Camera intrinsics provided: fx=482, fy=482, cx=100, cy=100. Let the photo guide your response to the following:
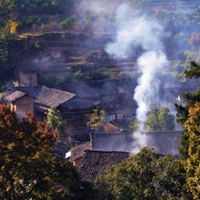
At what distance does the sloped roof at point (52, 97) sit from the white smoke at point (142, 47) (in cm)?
433

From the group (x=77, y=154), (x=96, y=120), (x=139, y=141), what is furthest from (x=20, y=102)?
(x=139, y=141)

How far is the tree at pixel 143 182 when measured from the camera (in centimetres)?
977

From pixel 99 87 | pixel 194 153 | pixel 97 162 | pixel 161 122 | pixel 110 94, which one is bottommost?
pixel 110 94

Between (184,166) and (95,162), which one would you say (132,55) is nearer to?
(95,162)

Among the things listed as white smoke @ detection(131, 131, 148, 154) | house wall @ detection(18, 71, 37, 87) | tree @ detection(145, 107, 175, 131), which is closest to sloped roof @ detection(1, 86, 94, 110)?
house wall @ detection(18, 71, 37, 87)

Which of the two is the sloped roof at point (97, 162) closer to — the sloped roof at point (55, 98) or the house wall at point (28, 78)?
the sloped roof at point (55, 98)

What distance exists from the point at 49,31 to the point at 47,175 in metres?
31.1

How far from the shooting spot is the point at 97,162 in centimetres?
1600

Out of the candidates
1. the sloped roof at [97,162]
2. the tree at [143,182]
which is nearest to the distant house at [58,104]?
the sloped roof at [97,162]

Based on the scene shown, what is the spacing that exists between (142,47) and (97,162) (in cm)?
2701

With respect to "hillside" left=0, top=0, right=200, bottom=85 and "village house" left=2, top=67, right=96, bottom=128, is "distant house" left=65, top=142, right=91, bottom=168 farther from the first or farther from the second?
"hillside" left=0, top=0, right=200, bottom=85

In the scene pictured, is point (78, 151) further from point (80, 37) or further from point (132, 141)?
point (80, 37)

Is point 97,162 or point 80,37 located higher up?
point 80,37

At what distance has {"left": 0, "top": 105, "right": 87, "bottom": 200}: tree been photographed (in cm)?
983
